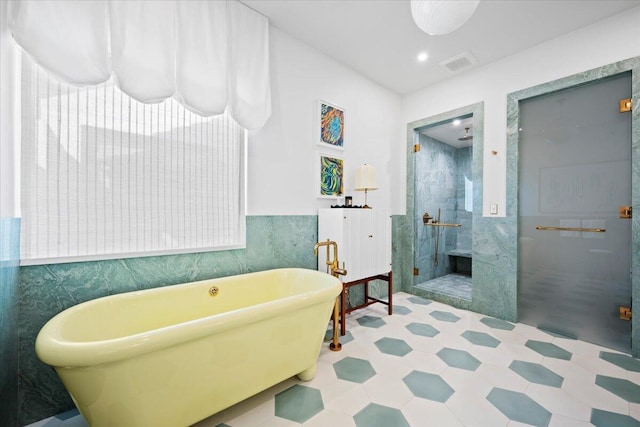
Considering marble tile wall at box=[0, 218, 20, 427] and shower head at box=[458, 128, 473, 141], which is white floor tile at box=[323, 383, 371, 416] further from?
shower head at box=[458, 128, 473, 141]

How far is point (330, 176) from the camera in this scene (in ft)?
9.02

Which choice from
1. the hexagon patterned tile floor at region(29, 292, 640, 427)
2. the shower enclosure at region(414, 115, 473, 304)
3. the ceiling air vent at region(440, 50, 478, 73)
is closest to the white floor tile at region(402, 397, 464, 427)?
the hexagon patterned tile floor at region(29, 292, 640, 427)

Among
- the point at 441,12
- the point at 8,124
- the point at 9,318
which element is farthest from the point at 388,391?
the point at 8,124

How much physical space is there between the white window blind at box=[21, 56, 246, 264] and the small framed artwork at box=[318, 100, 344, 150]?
2.89 ft

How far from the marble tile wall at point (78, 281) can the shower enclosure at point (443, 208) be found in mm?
2355

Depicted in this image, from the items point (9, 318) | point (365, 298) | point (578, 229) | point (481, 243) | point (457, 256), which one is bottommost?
point (365, 298)

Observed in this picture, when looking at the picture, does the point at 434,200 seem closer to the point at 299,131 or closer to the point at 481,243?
the point at 481,243

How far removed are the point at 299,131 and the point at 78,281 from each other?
77.3 inches

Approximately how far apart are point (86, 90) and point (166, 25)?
646 mm

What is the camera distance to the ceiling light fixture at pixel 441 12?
127cm

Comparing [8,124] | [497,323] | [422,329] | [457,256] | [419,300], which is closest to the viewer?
[8,124]

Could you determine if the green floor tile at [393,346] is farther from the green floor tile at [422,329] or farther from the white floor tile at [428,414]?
the white floor tile at [428,414]

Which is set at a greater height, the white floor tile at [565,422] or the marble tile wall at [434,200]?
the marble tile wall at [434,200]

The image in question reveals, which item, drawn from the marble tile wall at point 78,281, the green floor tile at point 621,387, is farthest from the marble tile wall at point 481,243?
the marble tile wall at point 78,281
